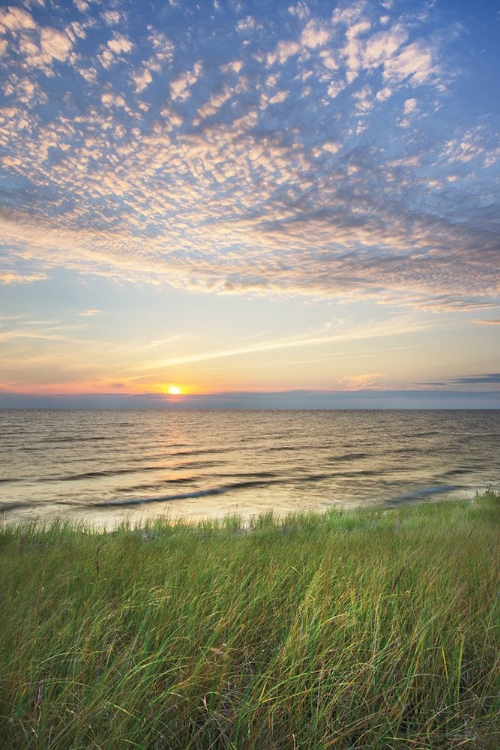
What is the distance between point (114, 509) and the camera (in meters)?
20.2

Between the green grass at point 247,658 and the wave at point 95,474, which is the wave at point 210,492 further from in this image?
the green grass at point 247,658

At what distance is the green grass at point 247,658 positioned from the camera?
2.87 meters

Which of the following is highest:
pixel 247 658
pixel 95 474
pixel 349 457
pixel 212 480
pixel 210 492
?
pixel 247 658

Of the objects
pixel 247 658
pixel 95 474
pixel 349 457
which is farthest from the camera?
pixel 349 457

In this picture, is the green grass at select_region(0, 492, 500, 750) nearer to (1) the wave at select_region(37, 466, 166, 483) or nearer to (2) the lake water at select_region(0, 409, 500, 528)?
(2) the lake water at select_region(0, 409, 500, 528)

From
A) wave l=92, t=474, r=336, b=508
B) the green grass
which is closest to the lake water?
wave l=92, t=474, r=336, b=508

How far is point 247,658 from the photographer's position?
377cm

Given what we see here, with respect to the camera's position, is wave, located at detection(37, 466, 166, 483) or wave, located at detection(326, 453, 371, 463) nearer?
wave, located at detection(37, 466, 166, 483)

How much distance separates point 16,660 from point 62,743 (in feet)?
3.00

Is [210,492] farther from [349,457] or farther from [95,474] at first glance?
[349,457]

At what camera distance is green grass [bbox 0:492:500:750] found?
2.87 m

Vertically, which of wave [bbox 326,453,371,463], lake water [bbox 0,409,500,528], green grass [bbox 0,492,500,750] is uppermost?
green grass [bbox 0,492,500,750]

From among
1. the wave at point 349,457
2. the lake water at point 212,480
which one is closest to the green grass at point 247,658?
the lake water at point 212,480

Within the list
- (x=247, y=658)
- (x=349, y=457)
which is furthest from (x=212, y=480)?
(x=247, y=658)
